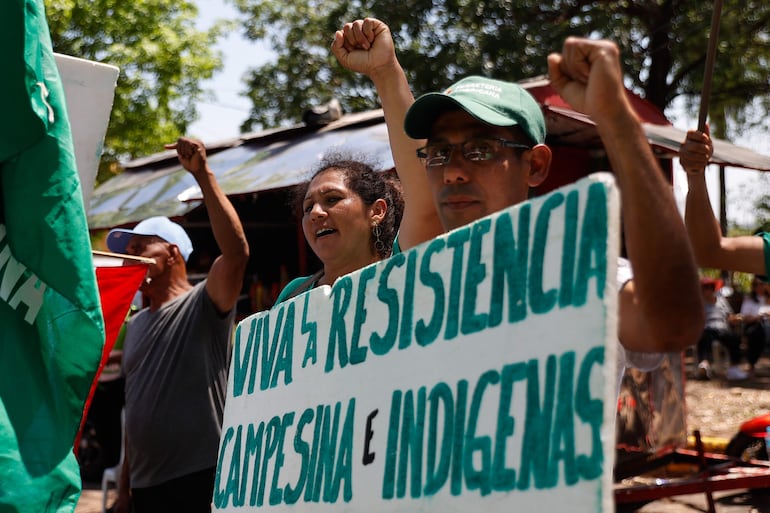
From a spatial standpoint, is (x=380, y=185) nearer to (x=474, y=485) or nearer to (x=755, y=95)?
(x=474, y=485)

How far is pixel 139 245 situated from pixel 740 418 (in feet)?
29.9

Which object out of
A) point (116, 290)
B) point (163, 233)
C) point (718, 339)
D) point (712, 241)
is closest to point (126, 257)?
point (116, 290)

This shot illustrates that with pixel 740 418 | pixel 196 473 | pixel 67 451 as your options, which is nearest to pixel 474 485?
pixel 67 451

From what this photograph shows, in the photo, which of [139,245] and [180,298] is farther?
[139,245]

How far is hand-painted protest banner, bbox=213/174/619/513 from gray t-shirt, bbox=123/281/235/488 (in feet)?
5.66

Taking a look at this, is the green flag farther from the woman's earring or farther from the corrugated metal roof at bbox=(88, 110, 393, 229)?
the corrugated metal roof at bbox=(88, 110, 393, 229)

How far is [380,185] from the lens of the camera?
11.5 ft

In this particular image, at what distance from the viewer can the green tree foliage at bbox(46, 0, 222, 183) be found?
18359mm

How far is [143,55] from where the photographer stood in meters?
18.8

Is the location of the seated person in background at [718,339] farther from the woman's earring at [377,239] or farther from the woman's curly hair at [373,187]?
the woman's earring at [377,239]

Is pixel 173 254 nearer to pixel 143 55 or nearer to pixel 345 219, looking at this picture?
pixel 345 219

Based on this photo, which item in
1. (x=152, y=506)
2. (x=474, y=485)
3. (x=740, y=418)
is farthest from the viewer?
(x=740, y=418)

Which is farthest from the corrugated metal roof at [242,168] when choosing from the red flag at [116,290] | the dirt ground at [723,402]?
the dirt ground at [723,402]

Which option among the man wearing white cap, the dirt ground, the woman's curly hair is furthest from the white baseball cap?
the dirt ground
